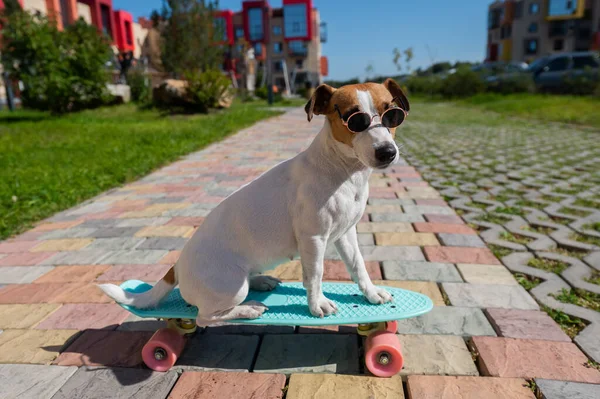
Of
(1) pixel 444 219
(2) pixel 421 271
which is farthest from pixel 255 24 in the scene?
(2) pixel 421 271

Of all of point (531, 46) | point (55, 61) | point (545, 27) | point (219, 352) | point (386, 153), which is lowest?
point (219, 352)

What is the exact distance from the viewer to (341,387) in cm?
190

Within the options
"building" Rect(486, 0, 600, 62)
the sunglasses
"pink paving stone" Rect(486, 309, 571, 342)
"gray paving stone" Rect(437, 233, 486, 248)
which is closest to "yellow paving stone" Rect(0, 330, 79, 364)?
the sunglasses

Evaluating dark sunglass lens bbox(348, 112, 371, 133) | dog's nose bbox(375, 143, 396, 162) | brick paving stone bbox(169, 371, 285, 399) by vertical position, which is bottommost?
brick paving stone bbox(169, 371, 285, 399)

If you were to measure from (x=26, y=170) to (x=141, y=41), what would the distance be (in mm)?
39367

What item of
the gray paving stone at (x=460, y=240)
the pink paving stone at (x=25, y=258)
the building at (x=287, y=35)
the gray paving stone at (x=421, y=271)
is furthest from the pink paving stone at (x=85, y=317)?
the building at (x=287, y=35)

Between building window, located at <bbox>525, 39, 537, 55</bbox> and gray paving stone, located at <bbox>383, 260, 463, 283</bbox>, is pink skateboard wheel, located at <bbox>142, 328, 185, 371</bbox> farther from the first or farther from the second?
building window, located at <bbox>525, 39, 537, 55</bbox>

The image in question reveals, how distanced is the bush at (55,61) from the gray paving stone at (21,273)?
514 inches

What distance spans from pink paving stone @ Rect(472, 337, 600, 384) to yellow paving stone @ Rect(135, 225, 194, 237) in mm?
2740

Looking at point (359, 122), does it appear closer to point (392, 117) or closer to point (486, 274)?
point (392, 117)

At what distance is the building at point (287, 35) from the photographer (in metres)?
45.9

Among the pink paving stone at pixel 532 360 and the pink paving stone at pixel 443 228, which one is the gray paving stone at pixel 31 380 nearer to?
the pink paving stone at pixel 532 360

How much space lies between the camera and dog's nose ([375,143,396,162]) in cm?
170

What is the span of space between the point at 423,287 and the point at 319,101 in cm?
152
